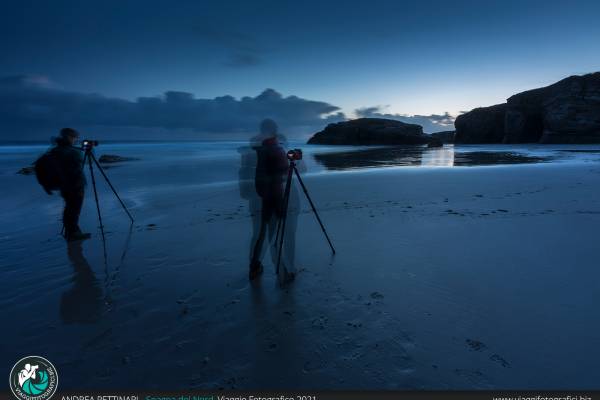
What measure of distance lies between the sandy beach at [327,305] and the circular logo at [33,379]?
0.10m

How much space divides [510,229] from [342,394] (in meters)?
6.03

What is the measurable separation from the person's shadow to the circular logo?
750mm

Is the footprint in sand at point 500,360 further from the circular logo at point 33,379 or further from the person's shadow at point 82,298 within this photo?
the person's shadow at point 82,298

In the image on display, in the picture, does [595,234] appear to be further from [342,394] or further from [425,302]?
[342,394]

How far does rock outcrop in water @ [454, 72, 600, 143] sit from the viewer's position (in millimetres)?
59250

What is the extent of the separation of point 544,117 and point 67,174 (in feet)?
291

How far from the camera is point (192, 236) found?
7.02 metres

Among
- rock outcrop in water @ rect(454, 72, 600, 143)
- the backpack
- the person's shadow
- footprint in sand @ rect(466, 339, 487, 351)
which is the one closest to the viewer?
footprint in sand @ rect(466, 339, 487, 351)

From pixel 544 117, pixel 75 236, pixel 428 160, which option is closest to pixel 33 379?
pixel 75 236

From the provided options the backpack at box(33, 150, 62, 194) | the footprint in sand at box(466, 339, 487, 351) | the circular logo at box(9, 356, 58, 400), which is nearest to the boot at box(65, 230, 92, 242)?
the backpack at box(33, 150, 62, 194)

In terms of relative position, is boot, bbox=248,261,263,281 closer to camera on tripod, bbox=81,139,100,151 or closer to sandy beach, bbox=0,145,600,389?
sandy beach, bbox=0,145,600,389

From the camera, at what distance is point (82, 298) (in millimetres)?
4246

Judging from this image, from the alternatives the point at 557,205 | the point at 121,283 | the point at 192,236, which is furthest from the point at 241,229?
the point at 557,205

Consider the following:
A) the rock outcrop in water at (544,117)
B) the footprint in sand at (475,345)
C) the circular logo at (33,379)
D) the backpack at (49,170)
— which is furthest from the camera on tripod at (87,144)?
the rock outcrop in water at (544,117)
